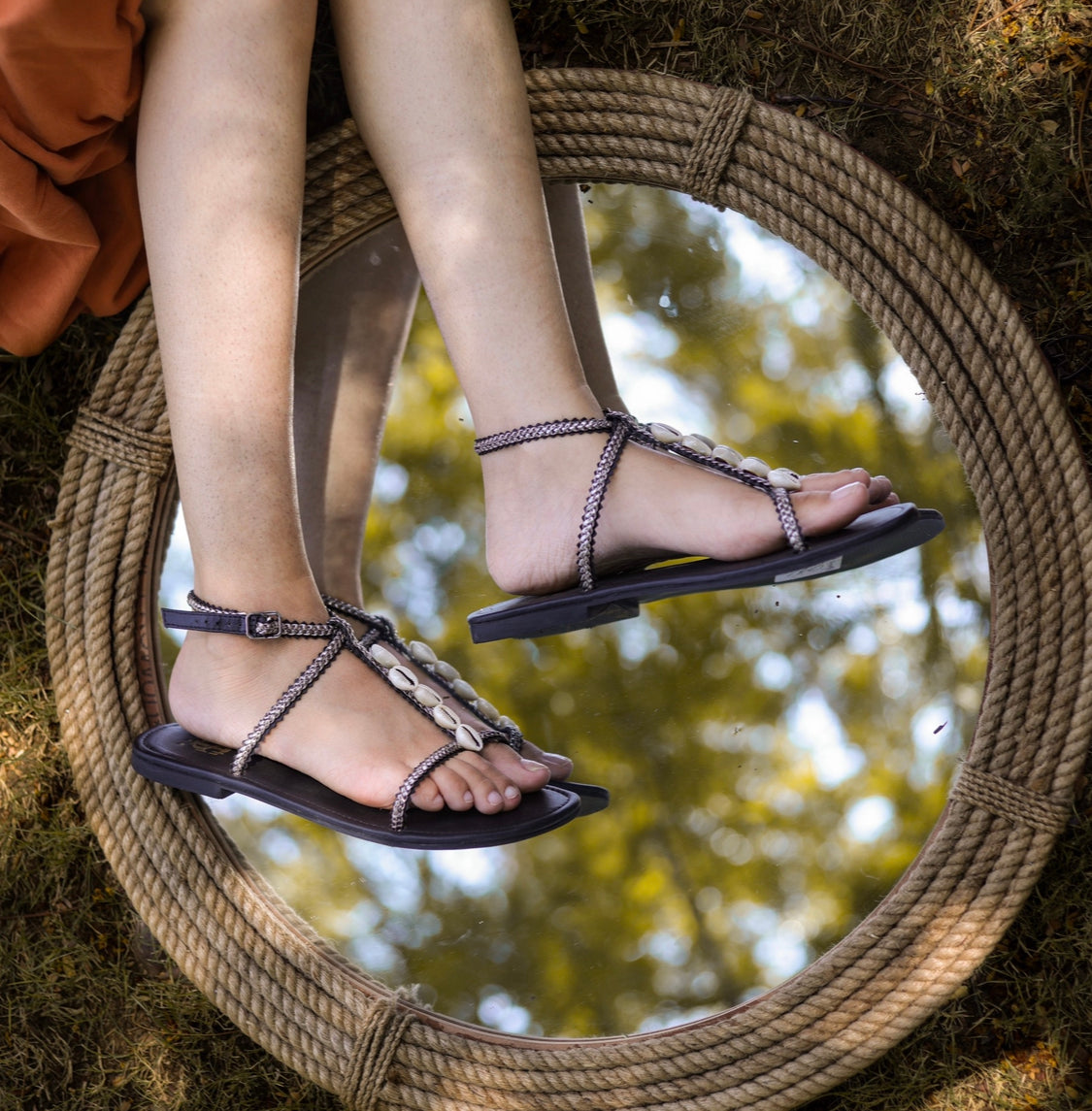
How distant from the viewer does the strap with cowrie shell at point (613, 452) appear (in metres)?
0.82

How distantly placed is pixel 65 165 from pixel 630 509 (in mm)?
557

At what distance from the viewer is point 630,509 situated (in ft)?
2.71

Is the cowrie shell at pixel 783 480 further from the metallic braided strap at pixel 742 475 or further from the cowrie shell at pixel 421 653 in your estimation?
the cowrie shell at pixel 421 653

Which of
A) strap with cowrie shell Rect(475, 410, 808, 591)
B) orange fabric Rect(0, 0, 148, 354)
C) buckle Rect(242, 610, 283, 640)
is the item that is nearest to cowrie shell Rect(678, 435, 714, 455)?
strap with cowrie shell Rect(475, 410, 808, 591)

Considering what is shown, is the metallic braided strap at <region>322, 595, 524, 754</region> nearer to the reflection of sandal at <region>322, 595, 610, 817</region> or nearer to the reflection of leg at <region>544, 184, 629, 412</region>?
the reflection of sandal at <region>322, 595, 610, 817</region>

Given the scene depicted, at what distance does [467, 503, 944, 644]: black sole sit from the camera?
74cm

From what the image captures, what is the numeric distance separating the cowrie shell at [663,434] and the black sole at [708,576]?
11 cm

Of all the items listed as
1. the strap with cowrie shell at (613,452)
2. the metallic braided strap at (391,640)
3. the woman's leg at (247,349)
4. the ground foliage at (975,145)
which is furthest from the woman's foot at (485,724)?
the ground foliage at (975,145)

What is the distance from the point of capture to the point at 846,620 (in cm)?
99

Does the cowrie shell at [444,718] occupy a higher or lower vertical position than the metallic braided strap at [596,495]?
lower

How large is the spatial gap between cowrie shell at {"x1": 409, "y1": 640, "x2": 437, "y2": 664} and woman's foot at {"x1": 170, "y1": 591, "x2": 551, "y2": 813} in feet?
0.40

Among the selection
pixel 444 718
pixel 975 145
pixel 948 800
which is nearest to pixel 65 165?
pixel 444 718

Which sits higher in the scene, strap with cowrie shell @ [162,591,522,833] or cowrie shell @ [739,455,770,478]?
cowrie shell @ [739,455,770,478]

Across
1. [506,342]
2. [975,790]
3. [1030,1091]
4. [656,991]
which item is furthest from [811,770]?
[506,342]
